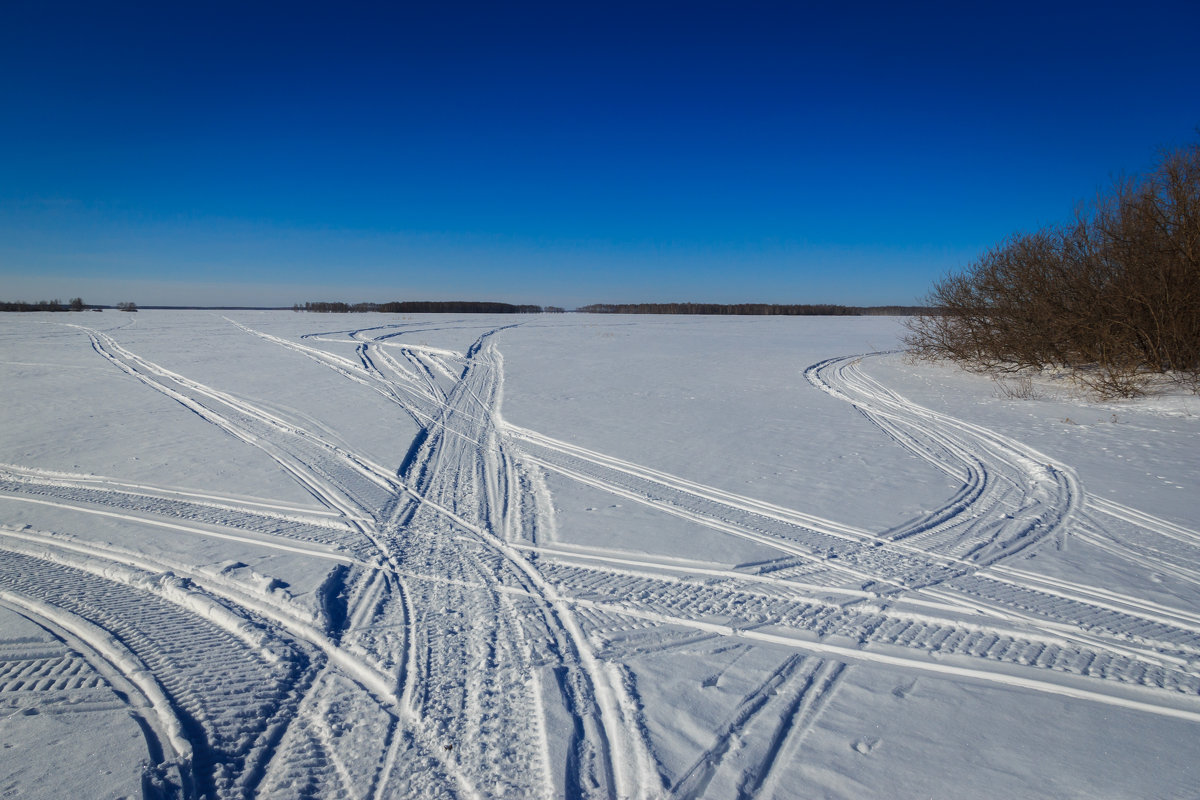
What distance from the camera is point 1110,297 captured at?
1298 cm

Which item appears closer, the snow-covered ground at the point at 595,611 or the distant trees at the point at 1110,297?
the snow-covered ground at the point at 595,611

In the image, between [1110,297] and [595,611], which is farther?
[1110,297]

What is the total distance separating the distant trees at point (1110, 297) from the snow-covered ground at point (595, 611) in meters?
4.40

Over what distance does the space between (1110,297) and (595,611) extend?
14.3 m

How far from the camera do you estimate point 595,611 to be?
396 cm

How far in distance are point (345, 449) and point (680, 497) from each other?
4530mm

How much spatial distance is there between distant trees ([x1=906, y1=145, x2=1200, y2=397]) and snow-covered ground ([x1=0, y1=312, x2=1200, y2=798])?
173 inches

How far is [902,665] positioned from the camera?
3373mm

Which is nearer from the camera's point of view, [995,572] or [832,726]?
[832,726]

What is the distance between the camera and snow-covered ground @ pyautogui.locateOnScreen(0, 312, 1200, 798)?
2.64 meters

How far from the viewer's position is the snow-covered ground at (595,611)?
2.64 m

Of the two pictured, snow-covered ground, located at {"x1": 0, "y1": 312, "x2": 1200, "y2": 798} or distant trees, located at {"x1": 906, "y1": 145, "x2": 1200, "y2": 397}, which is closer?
snow-covered ground, located at {"x1": 0, "y1": 312, "x2": 1200, "y2": 798}

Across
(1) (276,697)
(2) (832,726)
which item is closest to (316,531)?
(1) (276,697)

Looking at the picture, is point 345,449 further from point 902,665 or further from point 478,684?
point 902,665
